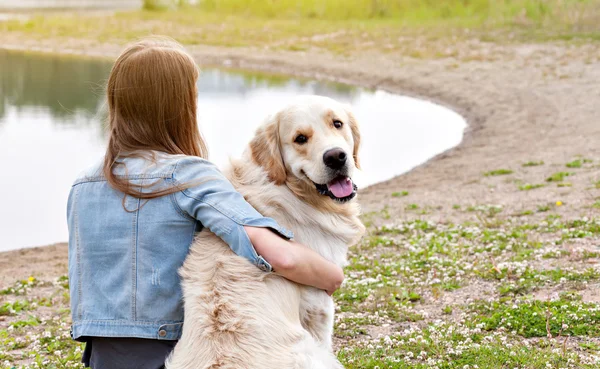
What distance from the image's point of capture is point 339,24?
41938mm

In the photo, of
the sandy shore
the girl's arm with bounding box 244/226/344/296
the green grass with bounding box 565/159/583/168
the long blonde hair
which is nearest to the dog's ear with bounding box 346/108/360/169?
the girl's arm with bounding box 244/226/344/296

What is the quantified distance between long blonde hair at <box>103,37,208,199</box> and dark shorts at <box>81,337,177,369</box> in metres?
0.78

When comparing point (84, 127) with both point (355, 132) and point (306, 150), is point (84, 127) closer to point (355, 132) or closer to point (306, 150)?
point (355, 132)

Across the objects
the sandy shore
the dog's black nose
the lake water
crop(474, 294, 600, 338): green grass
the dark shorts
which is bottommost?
the lake water

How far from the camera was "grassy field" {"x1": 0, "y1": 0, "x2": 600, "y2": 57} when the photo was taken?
108 feet

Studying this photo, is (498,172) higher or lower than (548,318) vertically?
lower

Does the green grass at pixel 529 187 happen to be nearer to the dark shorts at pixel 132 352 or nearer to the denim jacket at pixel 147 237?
the denim jacket at pixel 147 237

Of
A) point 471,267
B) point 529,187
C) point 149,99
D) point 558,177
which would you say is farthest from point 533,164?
point 149,99

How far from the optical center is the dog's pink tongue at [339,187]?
13.8 ft

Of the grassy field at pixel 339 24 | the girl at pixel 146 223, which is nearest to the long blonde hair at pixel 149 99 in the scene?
the girl at pixel 146 223

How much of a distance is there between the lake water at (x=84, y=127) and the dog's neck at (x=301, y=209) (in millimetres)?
5809

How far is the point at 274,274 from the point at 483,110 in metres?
18.9

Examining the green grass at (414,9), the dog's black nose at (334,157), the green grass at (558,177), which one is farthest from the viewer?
the green grass at (414,9)

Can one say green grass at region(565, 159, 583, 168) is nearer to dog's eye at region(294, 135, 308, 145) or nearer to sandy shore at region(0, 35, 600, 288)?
sandy shore at region(0, 35, 600, 288)
